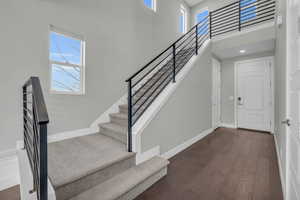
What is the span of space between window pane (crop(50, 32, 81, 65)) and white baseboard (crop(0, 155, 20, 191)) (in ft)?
5.56

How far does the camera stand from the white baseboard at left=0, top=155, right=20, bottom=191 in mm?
1824

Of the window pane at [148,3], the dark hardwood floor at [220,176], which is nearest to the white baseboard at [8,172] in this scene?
the dark hardwood floor at [220,176]

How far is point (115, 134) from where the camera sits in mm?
2406

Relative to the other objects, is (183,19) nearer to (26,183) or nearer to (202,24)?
(202,24)

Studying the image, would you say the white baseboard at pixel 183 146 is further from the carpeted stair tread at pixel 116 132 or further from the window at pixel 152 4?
the window at pixel 152 4

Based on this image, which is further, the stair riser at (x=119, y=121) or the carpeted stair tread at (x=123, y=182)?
the stair riser at (x=119, y=121)

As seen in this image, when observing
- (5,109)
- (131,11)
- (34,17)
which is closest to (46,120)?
(5,109)

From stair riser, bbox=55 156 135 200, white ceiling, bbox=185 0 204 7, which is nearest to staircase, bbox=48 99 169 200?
stair riser, bbox=55 156 135 200

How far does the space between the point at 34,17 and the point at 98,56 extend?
1123 millimetres

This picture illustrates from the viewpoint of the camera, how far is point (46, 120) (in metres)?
0.78

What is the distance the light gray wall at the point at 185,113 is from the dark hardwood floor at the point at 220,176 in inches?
15.4

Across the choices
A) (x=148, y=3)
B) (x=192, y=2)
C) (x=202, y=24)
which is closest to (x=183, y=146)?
(x=202, y=24)

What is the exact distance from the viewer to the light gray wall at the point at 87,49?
195 centimetres

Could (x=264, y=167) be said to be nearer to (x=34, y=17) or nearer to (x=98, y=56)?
→ (x=98, y=56)
